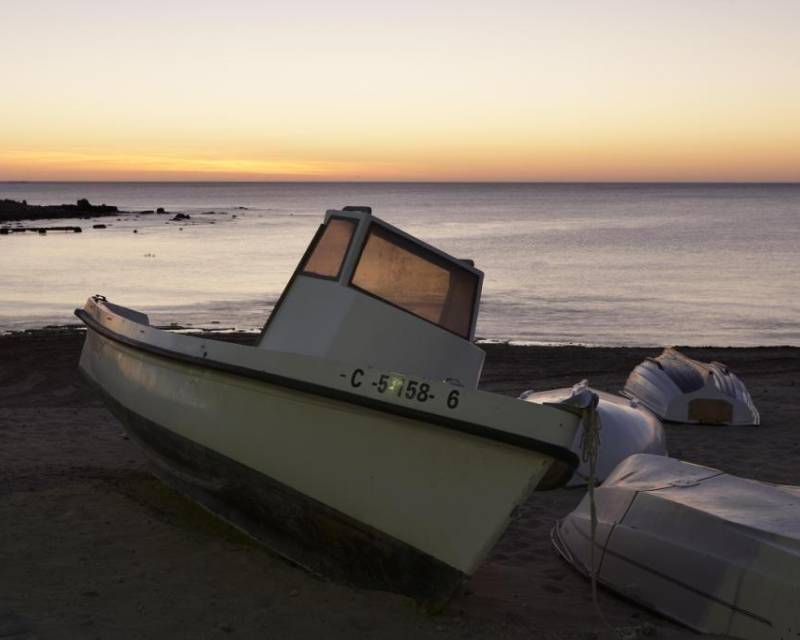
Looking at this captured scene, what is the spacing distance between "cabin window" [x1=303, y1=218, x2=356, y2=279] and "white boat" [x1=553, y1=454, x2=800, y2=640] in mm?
2747

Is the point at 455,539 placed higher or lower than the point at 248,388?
lower

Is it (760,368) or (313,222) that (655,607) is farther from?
(313,222)

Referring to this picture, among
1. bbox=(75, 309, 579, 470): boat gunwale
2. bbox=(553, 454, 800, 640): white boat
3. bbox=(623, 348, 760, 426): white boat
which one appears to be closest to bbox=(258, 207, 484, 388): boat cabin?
bbox=(75, 309, 579, 470): boat gunwale

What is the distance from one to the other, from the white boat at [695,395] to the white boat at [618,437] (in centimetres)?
210

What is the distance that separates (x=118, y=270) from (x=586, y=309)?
22.0 m

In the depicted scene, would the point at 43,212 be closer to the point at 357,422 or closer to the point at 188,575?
the point at 188,575

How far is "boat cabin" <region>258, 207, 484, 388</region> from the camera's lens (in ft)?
22.5

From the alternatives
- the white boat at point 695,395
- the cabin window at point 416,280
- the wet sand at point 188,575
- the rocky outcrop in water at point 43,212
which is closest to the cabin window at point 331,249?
the cabin window at point 416,280

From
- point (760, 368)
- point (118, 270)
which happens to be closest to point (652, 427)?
point (760, 368)

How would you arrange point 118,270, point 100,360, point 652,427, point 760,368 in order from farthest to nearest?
point 118,270 < point 760,368 < point 652,427 < point 100,360

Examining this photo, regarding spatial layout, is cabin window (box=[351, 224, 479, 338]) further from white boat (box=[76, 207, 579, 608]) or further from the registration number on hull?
the registration number on hull

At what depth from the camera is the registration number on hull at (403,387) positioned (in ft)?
17.4

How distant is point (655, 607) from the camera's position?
618 cm

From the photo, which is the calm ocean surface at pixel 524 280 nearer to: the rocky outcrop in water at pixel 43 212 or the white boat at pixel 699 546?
the white boat at pixel 699 546
